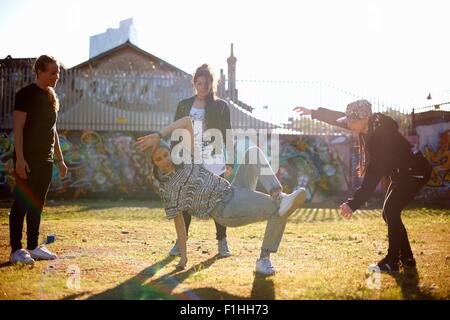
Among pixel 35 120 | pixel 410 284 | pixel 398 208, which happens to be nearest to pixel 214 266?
pixel 410 284

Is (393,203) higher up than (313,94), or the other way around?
(313,94)

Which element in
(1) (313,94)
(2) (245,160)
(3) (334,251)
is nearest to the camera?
(2) (245,160)

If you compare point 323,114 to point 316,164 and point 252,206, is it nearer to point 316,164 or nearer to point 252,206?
point 252,206

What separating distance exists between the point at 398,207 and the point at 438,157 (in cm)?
1378

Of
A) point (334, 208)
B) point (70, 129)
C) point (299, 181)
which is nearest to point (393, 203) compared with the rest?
point (334, 208)

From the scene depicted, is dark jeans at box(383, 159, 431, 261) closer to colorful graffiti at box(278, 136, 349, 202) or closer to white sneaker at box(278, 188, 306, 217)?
white sneaker at box(278, 188, 306, 217)

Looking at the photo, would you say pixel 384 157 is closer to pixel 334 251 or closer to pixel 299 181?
pixel 334 251

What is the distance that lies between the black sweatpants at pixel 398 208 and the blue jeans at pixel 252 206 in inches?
52.6

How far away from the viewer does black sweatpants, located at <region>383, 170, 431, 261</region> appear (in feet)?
16.0

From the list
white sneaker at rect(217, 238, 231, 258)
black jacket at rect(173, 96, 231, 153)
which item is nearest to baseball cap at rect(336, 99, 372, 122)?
black jacket at rect(173, 96, 231, 153)

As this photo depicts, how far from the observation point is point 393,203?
491cm

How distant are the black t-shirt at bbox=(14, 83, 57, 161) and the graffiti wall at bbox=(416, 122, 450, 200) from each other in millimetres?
15333
